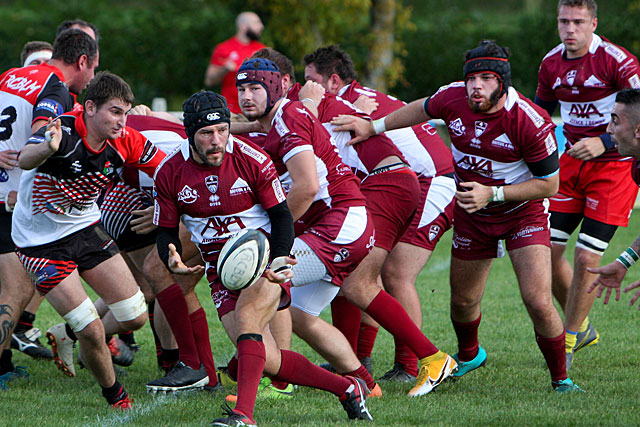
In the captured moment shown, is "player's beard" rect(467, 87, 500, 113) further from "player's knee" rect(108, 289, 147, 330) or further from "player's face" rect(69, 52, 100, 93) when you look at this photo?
"player's face" rect(69, 52, 100, 93)

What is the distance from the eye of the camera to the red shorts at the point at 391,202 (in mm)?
5711

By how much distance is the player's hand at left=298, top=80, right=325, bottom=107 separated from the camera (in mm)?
5934

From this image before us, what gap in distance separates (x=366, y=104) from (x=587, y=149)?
63.1 inches

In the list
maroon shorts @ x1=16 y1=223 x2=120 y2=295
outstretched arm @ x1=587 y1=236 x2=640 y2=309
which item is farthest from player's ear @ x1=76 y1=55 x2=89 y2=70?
outstretched arm @ x1=587 y1=236 x2=640 y2=309

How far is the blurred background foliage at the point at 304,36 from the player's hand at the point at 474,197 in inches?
480

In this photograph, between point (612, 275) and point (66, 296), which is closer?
point (612, 275)

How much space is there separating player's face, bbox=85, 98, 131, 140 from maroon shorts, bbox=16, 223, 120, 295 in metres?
0.68

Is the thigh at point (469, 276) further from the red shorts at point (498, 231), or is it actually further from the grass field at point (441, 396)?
the grass field at point (441, 396)

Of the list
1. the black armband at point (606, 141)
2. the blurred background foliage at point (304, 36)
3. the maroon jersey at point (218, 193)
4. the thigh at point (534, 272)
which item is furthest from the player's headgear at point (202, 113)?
the blurred background foliage at point (304, 36)

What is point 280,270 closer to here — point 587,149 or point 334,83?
point 334,83

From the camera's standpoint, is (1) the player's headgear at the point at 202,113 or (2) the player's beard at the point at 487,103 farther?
(2) the player's beard at the point at 487,103

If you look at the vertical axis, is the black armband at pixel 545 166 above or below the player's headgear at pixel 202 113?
below

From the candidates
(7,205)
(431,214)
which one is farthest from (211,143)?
(431,214)

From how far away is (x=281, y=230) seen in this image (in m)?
4.80
